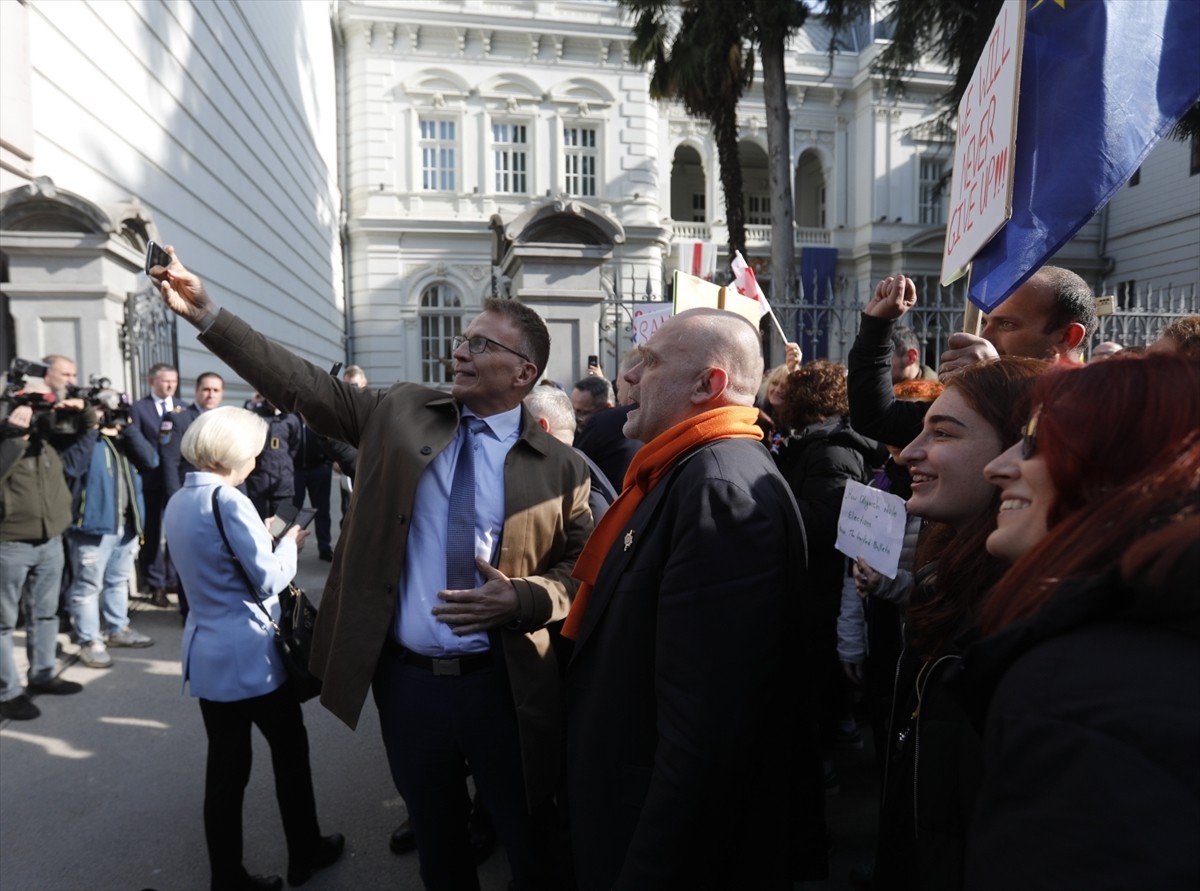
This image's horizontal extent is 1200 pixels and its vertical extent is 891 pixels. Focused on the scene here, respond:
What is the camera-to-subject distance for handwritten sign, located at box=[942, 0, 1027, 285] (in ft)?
6.61

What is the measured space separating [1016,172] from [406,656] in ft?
7.21

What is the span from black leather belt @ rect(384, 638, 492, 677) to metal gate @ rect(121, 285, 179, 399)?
5559 millimetres

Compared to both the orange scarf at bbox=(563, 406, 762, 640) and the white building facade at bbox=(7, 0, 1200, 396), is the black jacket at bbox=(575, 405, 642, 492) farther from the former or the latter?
the white building facade at bbox=(7, 0, 1200, 396)

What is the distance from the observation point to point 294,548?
119 inches

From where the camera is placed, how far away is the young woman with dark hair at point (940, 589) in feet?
4.63

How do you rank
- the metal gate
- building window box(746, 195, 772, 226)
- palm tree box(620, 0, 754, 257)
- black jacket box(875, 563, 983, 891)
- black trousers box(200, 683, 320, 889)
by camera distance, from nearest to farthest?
black jacket box(875, 563, 983, 891) → black trousers box(200, 683, 320, 889) → the metal gate → palm tree box(620, 0, 754, 257) → building window box(746, 195, 772, 226)

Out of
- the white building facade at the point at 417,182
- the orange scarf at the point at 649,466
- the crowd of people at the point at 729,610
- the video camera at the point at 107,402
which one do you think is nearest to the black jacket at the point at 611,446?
the crowd of people at the point at 729,610

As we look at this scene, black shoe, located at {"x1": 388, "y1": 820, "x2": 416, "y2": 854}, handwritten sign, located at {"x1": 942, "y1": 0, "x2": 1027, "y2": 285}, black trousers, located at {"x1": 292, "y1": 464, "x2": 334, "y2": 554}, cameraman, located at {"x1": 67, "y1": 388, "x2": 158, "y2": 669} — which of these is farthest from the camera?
black trousers, located at {"x1": 292, "y1": 464, "x2": 334, "y2": 554}

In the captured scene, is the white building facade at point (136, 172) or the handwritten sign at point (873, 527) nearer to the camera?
the handwritten sign at point (873, 527)

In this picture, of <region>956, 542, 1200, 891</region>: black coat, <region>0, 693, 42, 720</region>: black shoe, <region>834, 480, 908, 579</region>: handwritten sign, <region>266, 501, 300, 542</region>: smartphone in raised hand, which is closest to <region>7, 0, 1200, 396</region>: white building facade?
<region>0, 693, 42, 720</region>: black shoe

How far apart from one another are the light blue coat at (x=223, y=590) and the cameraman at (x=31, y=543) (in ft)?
7.71

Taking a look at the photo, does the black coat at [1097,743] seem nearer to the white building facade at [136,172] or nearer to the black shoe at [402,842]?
the black shoe at [402,842]

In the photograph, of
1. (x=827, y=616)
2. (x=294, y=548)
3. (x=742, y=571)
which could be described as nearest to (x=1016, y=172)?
(x=742, y=571)

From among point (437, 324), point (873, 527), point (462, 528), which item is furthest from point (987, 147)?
point (437, 324)
